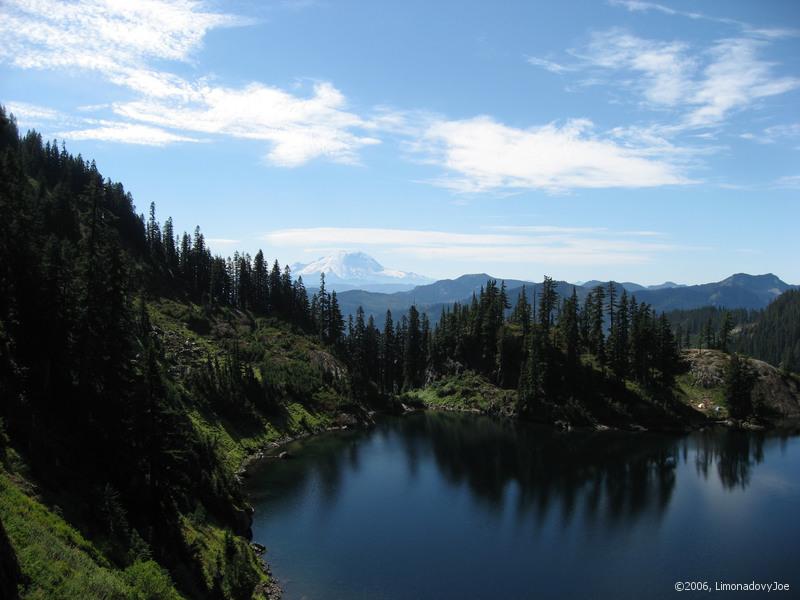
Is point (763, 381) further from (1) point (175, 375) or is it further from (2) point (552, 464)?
(1) point (175, 375)

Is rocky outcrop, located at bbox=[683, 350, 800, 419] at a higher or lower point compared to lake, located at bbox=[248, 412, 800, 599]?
higher

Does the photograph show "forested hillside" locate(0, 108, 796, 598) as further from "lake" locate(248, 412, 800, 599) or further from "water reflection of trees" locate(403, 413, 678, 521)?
"water reflection of trees" locate(403, 413, 678, 521)

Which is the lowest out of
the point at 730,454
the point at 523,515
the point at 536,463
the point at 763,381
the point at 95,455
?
the point at 536,463

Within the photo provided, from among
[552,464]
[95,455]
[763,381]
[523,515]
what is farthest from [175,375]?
[763,381]

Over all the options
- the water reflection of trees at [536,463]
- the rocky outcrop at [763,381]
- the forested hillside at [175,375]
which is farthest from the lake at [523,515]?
the rocky outcrop at [763,381]

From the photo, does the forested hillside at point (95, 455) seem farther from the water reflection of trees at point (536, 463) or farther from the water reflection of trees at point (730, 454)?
the water reflection of trees at point (730, 454)

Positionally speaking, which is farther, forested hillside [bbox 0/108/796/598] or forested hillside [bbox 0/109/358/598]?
forested hillside [bbox 0/108/796/598]

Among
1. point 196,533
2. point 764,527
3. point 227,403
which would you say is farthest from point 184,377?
point 764,527

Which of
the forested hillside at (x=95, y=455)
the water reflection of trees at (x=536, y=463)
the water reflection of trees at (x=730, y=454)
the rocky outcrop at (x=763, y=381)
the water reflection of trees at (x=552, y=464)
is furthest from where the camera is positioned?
the rocky outcrop at (x=763, y=381)

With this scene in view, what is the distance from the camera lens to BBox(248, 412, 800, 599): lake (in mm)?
54062

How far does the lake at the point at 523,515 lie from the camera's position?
5406 cm

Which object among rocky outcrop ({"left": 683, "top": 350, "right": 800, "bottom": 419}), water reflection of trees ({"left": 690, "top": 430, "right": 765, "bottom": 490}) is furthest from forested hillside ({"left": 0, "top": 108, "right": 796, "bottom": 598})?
water reflection of trees ({"left": 690, "top": 430, "right": 765, "bottom": 490})

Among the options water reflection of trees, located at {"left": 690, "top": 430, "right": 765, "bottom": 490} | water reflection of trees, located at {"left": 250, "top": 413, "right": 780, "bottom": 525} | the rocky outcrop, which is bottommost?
water reflection of trees, located at {"left": 250, "top": 413, "right": 780, "bottom": 525}

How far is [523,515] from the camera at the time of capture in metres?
72.6
